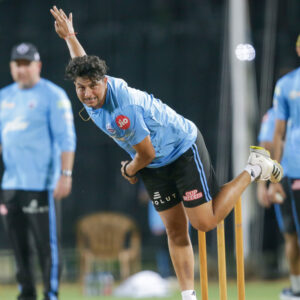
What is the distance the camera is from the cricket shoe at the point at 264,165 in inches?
160

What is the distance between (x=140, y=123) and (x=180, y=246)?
0.81 metres

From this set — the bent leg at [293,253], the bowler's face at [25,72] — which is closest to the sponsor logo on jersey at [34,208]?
the bowler's face at [25,72]

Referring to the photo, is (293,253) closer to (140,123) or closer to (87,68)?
(140,123)

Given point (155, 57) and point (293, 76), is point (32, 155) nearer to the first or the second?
point (293, 76)

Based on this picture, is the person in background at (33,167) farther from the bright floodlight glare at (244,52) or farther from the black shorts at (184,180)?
the bright floodlight glare at (244,52)

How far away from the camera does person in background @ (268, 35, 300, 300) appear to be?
4.49 m

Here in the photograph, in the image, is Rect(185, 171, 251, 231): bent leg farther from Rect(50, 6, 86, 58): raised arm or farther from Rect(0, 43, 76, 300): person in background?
Rect(0, 43, 76, 300): person in background

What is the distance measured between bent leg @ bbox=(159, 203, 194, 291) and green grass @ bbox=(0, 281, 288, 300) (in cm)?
191

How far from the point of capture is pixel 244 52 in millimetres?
6168

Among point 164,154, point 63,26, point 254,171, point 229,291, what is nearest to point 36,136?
point 63,26

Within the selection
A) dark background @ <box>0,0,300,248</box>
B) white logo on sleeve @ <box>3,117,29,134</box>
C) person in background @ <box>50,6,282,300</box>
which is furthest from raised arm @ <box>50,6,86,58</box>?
dark background @ <box>0,0,300,248</box>

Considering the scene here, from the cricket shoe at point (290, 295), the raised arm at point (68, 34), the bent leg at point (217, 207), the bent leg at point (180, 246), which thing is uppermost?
the raised arm at point (68, 34)

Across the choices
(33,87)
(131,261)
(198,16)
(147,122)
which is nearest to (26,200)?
(33,87)

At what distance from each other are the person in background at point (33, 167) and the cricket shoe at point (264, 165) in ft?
4.00
